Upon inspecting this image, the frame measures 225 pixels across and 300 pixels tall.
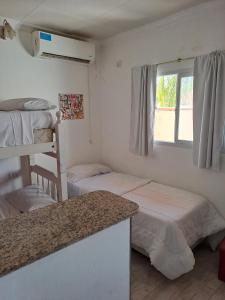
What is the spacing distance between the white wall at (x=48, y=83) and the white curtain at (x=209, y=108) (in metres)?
1.71

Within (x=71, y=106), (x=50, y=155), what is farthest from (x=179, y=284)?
(x=71, y=106)

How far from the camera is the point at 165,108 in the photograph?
2852 mm

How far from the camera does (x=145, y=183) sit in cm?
293

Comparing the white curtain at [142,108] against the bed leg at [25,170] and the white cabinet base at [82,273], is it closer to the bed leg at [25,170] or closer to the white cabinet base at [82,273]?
the bed leg at [25,170]

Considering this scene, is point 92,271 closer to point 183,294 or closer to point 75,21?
point 183,294

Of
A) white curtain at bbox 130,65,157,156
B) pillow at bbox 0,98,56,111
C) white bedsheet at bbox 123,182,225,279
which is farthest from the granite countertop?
white curtain at bbox 130,65,157,156

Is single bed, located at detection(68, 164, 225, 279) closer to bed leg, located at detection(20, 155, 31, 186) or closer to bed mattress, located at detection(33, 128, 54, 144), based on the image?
bed leg, located at detection(20, 155, 31, 186)

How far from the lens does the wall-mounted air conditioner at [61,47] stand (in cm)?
280

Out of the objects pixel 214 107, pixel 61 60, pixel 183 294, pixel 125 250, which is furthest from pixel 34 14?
pixel 183 294

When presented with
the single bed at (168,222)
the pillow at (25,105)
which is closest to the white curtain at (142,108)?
the single bed at (168,222)

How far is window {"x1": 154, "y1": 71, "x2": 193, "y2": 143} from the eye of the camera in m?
2.63

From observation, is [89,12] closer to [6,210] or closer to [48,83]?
[48,83]

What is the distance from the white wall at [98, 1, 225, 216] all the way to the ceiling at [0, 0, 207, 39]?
0.16m

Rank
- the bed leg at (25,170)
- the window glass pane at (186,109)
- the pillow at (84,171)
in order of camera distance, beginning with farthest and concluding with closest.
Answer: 1. the pillow at (84,171)
2. the bed leg at (25,170)
3. the window glass pane at (186,109)
